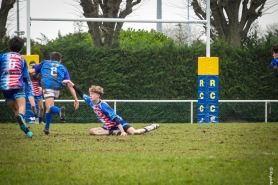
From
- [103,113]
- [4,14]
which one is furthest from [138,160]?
[4,14]

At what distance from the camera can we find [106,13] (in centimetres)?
2731

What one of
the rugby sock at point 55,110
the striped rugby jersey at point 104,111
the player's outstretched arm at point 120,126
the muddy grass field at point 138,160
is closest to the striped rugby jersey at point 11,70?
the muddy grass field at point 138,160

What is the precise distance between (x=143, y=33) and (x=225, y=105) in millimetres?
9613

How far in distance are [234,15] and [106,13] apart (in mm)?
5538

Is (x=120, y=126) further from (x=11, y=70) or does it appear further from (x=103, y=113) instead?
(x=11, y=70)

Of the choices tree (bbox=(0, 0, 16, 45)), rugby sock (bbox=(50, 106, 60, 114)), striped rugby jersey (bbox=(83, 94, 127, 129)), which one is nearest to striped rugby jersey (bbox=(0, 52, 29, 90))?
rugby sock (bbox=(50, 106, 60, 114))

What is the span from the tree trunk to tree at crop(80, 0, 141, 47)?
309 cm

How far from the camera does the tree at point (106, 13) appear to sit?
88.6 ft

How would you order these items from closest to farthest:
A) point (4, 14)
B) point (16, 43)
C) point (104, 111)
Result: point (16, 43), point (104, 111), point (4, 14)

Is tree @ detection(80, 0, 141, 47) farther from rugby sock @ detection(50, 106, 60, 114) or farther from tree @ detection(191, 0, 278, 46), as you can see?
rugby sock @ detection(50, 106, 60, 114)

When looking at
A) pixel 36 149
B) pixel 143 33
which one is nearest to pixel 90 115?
pixel 143 33

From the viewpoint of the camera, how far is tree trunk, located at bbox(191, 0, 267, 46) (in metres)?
27.8

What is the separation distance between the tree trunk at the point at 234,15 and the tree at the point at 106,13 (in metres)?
3.09

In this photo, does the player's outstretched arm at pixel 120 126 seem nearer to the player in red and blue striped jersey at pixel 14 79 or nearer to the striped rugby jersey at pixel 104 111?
the striped rugby jersey at pixel 104 111
